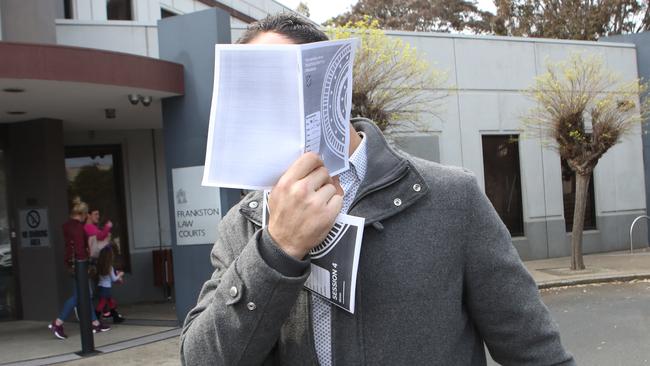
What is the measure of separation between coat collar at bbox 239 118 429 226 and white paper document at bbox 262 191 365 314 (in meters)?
0.06

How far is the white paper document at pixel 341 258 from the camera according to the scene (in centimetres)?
131

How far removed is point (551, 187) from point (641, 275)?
3.75 metres

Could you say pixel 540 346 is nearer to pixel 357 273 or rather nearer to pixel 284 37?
pixel 357 273

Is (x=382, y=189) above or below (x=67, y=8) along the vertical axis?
below

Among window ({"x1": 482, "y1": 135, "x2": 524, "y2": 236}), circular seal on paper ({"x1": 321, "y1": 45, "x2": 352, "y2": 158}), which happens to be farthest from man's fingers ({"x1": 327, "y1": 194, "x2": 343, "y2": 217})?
window ({"x1": 482, "y1": 135, "x2": 524, "y2": 236})

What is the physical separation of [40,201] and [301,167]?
999 cm

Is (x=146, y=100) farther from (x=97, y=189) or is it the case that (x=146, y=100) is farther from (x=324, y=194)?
(x=324, y=194)

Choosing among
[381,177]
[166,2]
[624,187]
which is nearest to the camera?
[381,177]

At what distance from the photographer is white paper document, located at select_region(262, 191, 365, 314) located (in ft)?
4.29

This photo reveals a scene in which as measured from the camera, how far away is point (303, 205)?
1135 millimetres

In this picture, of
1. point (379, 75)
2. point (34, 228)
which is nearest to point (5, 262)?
point (34, 228)

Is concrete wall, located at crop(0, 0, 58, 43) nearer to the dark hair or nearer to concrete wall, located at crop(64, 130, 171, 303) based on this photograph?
concrete wall, located at crop(64, 130, 171, 303)

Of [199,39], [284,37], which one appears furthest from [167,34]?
[284,37]

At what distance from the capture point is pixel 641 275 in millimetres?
11688
